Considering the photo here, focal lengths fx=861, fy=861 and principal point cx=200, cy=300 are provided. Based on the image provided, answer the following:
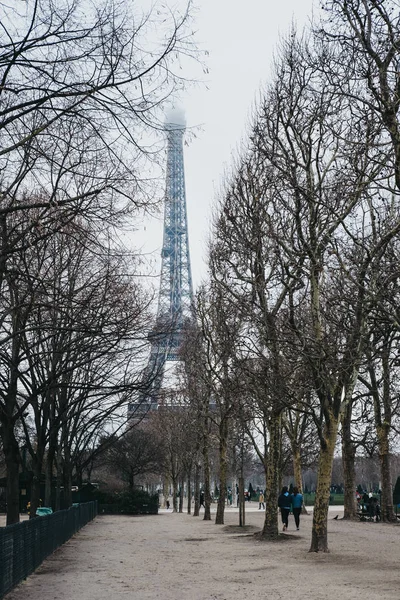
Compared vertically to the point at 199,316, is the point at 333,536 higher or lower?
lower

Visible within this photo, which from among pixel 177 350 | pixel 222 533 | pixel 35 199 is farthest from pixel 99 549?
pixel 177 350

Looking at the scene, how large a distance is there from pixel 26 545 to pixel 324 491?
805 cm

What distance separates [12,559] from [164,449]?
178 ft

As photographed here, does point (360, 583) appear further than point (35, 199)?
No

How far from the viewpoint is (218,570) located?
664 inches

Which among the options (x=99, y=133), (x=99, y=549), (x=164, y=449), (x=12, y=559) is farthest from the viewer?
(x=164, y=449)

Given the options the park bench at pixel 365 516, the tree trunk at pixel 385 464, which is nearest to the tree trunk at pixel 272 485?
the tree trunk at pixel 385 464

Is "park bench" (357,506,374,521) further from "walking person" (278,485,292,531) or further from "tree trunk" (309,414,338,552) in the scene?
"tree trunk" (309,414,338,552)

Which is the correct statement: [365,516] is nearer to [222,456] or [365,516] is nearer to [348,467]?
[348,467]

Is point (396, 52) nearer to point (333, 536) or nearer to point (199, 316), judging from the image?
point (333, 536)

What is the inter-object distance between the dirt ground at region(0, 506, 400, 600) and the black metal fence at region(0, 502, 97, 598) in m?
0.24

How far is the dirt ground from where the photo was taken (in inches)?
514

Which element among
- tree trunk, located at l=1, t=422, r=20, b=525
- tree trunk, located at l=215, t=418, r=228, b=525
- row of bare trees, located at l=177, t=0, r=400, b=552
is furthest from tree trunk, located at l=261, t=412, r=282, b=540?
tree trunk, located at l=215, t=418, r=228, b=525

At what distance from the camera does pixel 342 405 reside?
66.4 feet
